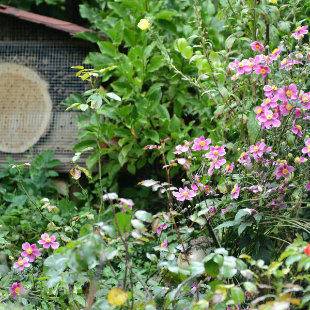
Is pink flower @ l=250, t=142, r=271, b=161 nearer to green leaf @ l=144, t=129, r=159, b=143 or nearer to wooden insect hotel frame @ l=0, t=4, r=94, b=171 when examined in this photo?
green leaf @ l=144, t=129, r=159, b=143

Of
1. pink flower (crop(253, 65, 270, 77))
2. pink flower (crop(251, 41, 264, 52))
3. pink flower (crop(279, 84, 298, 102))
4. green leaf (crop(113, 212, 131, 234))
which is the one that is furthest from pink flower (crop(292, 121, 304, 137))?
green leaf (crop(113, 212, 131, 234))

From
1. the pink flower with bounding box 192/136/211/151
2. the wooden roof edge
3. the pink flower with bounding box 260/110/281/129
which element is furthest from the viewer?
the wooden roof edge

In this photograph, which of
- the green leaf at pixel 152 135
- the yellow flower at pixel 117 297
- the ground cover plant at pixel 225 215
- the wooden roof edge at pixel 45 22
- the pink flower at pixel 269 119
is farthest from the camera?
the wooden roof edge at pixel 45 22

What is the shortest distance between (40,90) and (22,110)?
7.2 inches

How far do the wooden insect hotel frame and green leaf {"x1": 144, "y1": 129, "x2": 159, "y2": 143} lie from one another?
61cm

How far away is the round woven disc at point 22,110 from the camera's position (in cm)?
316

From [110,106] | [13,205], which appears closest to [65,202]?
[13,205]

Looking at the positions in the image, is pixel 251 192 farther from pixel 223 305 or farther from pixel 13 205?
pixel 13 205

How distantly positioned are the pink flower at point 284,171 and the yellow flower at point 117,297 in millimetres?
762

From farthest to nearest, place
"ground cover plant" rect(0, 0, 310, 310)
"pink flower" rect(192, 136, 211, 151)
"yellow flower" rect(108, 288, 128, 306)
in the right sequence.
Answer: "pink flower" rect(192, 136, 211, 151), "ground cover plant" rect(0, 0, 310, 310), "yellow flower" rect(108, 288, 128, 306)

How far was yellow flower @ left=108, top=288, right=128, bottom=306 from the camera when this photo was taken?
1084 mm

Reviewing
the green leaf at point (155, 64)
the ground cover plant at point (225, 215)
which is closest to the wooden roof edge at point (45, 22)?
the green leaf at point (155, 64)

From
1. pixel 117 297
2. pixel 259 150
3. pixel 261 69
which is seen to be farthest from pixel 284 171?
pixel 117 297

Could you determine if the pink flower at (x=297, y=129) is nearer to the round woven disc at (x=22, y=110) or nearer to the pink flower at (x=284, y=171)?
the pink flower at (x=284, y=171)
